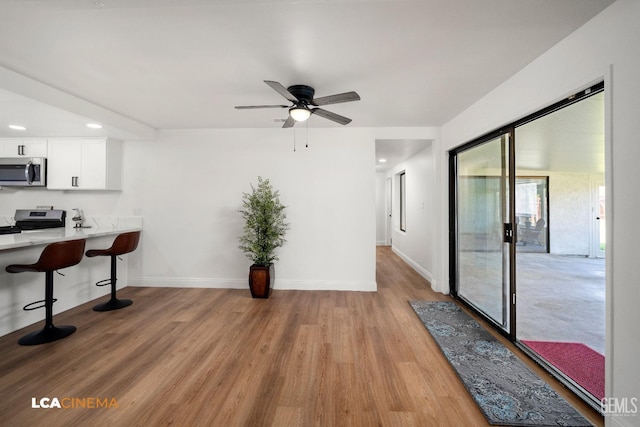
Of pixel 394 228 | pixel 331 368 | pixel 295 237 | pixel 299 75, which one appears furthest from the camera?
pixel 394 228

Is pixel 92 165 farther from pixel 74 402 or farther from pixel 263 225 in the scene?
pixel 74 402

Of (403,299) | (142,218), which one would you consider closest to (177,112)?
(142,218)

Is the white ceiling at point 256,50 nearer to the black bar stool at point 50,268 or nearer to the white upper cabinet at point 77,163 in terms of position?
the white upper cabinet at point 77,163

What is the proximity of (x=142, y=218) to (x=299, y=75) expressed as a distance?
11.8ft

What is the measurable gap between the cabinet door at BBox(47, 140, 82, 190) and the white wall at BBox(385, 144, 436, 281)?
18.8 ft

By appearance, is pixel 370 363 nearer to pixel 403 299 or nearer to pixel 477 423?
pixel 477 423

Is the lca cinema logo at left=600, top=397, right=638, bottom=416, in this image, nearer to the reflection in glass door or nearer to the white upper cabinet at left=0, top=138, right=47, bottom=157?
the reflection in glass door

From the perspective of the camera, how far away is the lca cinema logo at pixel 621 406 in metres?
1.41

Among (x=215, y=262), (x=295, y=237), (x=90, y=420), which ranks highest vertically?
(x=295, y=237)

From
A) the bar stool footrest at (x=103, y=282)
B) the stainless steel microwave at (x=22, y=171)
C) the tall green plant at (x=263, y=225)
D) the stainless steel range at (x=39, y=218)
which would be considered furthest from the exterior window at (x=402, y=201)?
the stainless steel microwave at (x=22, y=171)

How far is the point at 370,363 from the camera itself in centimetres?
218

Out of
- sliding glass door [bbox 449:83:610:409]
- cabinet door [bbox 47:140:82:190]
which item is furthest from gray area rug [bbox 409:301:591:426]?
cabinet door [bbox 47:140:82:190]

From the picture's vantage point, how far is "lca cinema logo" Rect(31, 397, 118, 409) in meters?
1.71

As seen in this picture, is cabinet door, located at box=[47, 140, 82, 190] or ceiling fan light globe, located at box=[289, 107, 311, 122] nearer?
ceiling fan light globe, located at box=[289, 107, 311, 122]
